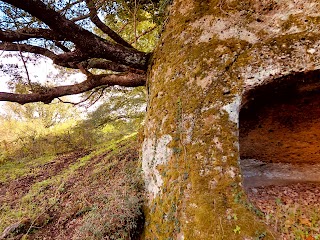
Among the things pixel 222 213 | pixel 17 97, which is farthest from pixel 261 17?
pixel 17 97

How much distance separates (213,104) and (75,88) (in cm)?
345


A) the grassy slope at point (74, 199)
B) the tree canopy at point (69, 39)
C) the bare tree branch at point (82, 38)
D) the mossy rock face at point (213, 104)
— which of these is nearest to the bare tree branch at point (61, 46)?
the tree canopy at point (69, 39)

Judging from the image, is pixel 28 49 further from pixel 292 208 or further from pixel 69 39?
pixel 292 208

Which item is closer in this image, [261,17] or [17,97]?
[261,17]

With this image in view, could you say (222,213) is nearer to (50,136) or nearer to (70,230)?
(70,230)

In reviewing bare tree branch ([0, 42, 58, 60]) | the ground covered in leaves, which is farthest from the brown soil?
the ground covered in leaves

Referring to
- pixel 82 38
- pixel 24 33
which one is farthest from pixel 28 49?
pixel 82 38

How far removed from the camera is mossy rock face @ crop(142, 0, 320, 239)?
9.53ft

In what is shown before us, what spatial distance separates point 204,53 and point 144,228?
2848 mm

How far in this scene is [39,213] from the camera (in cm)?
549

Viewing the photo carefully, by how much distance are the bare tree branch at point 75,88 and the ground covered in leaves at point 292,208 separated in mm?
3757

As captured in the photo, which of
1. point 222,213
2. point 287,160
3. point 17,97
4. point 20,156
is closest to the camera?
point 222,213

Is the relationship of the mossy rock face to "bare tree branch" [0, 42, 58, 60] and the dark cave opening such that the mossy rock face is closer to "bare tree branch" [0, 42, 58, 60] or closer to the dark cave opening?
the dark cave opening

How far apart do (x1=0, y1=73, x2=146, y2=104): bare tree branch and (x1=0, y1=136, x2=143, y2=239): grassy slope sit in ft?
6.80
